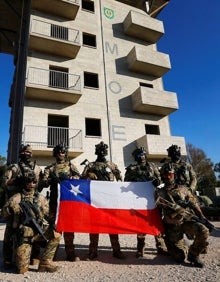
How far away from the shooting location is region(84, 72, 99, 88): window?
16.7 m

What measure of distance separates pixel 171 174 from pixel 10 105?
17955 millimetres

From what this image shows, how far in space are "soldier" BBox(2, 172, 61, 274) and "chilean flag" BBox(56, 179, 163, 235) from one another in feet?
1.01

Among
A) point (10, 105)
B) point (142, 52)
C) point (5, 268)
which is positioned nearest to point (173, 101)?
point (142, 52)

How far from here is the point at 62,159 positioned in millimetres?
5305

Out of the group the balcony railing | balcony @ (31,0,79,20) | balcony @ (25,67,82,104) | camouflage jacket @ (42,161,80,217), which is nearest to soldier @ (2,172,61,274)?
camouflage jacket @ (42,161,80,217)

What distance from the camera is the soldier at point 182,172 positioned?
5.46 meters

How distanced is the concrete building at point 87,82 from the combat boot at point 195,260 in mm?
10062

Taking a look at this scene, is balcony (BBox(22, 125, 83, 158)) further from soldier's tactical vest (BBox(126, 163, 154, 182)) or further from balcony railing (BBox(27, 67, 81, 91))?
soldier's tactical vest (BBox(126, 163, 154, 182))

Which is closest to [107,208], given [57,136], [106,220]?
[106,220]

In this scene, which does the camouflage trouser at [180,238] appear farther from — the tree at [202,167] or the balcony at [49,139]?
the tree at [202,167]

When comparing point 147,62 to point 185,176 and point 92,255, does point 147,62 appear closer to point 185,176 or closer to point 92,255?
point 185,176

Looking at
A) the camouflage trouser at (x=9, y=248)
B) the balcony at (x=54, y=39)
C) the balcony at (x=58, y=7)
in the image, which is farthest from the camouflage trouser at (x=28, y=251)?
the balcony at (x=58, y=7)

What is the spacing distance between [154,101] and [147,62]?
3114 mm

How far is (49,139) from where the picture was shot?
13891 millimetres
